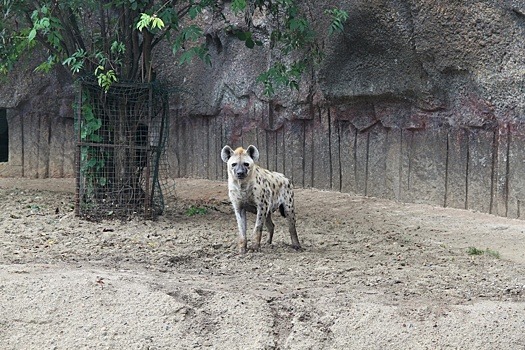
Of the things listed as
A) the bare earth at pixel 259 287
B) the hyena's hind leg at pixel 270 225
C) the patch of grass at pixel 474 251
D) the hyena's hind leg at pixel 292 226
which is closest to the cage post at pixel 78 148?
the bare earth at pixel 259 287

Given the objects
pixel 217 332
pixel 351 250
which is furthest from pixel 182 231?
pixel 217 332

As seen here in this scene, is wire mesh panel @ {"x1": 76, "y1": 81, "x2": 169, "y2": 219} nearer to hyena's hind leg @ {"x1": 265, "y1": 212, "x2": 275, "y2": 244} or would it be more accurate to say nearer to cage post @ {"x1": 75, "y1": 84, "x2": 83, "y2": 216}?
cage post @ {"x1": 75, "y1": 84, "x2": 83, "y2": 216}

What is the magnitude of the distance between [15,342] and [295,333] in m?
1.79

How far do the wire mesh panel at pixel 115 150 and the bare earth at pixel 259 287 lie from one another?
374mm

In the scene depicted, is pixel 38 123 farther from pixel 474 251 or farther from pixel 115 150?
pixel 474 251

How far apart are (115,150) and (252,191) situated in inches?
97.6

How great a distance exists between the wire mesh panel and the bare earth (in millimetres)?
374

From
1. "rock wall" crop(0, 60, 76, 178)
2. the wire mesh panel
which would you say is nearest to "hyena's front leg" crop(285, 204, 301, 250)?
the wire mesh panel

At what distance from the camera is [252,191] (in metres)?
7.91

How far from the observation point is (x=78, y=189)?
9.74 meters

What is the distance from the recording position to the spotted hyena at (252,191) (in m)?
7.82

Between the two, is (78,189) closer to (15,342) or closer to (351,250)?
(351,250)

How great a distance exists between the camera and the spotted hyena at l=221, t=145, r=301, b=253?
7824 millimetres

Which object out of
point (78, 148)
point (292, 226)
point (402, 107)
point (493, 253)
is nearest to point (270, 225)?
point (292, 226)
